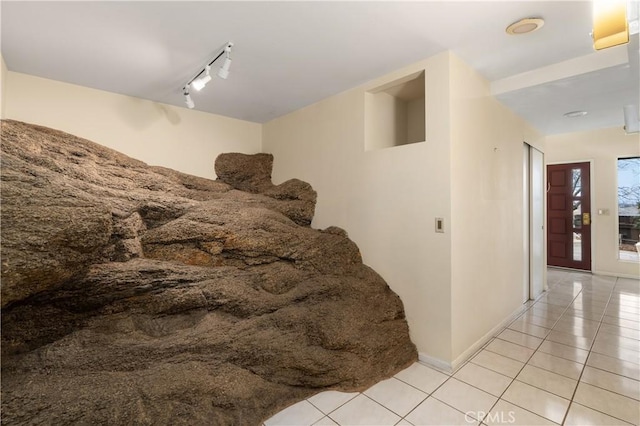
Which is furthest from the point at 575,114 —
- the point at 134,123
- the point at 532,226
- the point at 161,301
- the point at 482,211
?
the point at 134,123

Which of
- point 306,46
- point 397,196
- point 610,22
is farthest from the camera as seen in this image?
point 397,196

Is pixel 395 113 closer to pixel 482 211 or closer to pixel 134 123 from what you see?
pixel 482 211

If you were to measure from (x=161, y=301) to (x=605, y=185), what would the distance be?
695cm

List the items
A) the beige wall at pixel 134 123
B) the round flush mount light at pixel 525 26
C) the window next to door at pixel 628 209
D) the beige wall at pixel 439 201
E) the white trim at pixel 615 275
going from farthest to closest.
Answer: the window next to door at pixel 628 209 → the white trim at pixel 615 275 → the beige wall at pixel 134 123 → the beige wall at pixel 439 201 → the round flush mount light at pixel 525 26

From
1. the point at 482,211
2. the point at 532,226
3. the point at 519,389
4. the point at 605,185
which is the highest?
the point at 605,185

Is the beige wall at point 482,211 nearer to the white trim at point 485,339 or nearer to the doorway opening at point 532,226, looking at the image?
the white trim at point 485,339

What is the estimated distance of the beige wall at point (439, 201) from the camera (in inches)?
93.4

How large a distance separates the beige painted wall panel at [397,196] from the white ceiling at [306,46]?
0.31m

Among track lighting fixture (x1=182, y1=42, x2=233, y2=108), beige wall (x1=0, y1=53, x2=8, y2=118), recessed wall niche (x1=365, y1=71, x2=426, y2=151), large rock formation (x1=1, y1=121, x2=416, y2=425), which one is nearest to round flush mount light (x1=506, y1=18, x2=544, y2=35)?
recessed wall niche (x1=365, y1=71, x2=426, y2=151)

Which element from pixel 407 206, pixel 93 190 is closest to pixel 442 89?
pixel 407 206

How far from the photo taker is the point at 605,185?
513 cm

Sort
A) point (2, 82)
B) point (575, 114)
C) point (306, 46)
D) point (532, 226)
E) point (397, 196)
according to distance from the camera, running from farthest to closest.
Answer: point (532, 226) → point (575, 114) → point (397, 196) → point (2, 82) → point (306, 46)

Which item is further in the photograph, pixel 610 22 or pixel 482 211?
pixel 482 211

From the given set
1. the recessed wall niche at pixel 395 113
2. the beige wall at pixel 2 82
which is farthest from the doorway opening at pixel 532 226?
the beige wall at pixel 2 82
